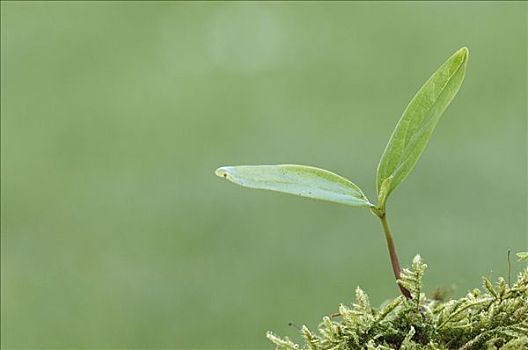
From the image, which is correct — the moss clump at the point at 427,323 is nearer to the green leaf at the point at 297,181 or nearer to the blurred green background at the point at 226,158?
the green leaf at the point at 297,181

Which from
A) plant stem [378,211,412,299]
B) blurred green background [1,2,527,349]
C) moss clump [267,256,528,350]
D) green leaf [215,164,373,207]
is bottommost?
moss clump [267,256,528,350]

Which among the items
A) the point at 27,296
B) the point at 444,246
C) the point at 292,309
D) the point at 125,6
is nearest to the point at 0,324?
the point at 27,296

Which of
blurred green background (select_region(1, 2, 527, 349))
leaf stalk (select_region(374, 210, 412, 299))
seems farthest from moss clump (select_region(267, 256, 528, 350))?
blurred green background (select_region(1, 2, 527, 349))

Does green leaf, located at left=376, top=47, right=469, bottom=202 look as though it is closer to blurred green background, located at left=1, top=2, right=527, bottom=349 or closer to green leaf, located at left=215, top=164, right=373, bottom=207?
green leaf, located at left=215, top=164, right=373, bottom=207

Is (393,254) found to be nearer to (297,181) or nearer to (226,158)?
(297,181)

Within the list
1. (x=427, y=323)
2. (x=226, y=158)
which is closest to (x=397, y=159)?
(x=427, y=323)

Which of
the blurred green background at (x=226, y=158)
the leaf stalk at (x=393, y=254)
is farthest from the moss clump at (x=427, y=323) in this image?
the blurred green background at (x=226, y=158)
